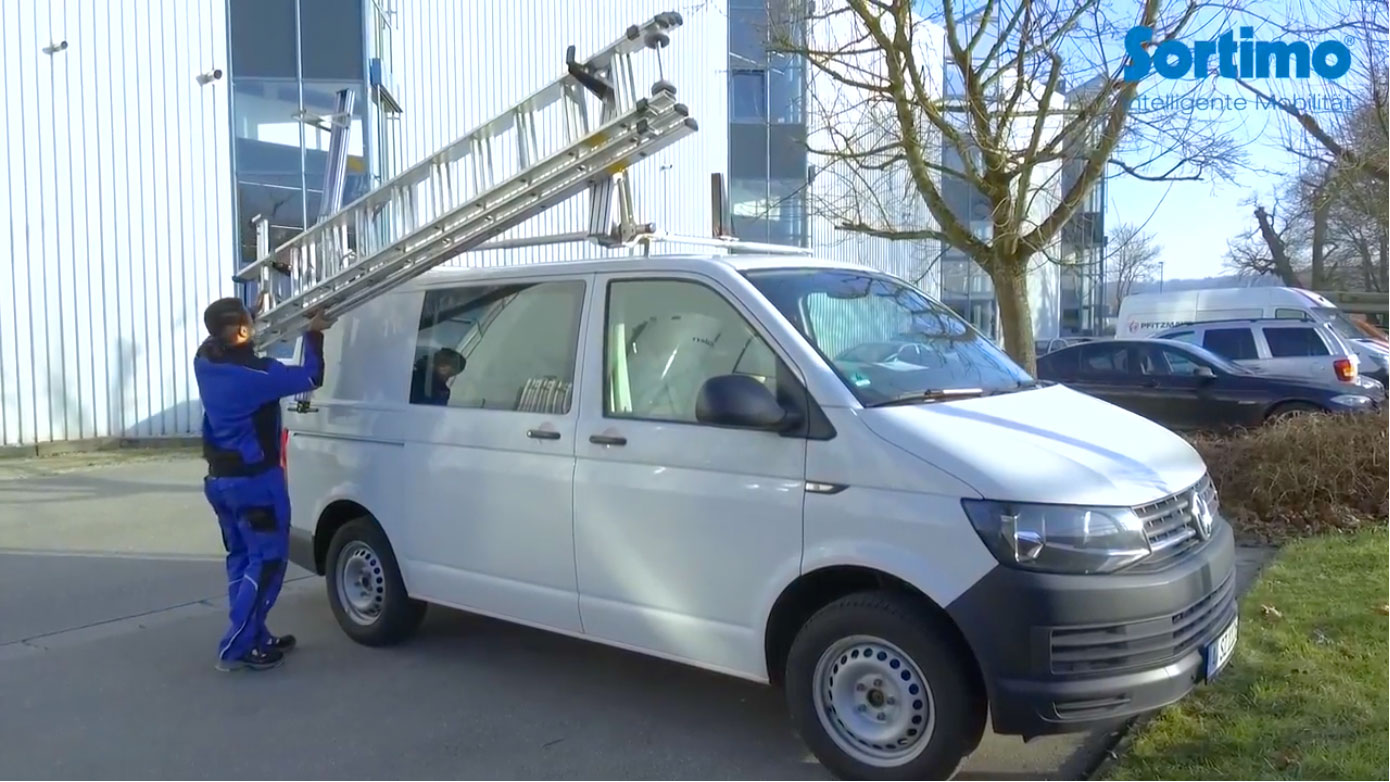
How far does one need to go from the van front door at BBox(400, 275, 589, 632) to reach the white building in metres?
8.38

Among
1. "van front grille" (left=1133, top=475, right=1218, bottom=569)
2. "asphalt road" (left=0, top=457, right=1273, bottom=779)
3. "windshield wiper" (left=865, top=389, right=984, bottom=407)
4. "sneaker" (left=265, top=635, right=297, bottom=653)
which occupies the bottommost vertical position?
"asphalt road" (left=0, top=457, right=1273, bottom=779)

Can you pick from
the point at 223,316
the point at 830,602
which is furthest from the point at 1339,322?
the point at 223,316

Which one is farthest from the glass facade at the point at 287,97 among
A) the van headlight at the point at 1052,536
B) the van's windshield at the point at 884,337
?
the van headlight at the point at 1052,536

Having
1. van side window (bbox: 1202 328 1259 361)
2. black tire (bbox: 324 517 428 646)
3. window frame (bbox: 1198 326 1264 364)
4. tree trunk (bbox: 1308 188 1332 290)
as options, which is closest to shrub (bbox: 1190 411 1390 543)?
tree trunk (bbox: 1308 188 1332 290)

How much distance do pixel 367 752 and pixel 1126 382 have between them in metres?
12.3

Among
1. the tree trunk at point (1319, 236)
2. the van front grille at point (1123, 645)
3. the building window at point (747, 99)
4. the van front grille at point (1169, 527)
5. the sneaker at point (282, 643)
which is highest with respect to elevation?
the building window at point (747, 99)

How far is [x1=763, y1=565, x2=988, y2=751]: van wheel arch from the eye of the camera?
3.95 metres

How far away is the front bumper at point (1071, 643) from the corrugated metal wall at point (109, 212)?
47.1 ft

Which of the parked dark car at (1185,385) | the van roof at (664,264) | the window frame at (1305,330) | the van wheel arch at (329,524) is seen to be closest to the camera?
the van roof at (664,264)

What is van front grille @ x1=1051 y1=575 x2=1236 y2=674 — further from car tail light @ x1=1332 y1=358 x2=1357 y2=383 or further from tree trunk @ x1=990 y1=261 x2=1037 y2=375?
car tail light @ x1=1332 y1=358 x2=1357 y2=383

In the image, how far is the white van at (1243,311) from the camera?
18.3m

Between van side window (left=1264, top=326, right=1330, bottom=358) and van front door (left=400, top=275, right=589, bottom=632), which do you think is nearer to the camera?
van front door (left=400, top=275, right=589, bottom=632)

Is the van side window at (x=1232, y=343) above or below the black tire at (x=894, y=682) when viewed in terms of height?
above

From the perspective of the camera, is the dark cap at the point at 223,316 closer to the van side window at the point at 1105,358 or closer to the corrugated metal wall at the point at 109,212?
the corrugated metal wall at the point at 109,212
